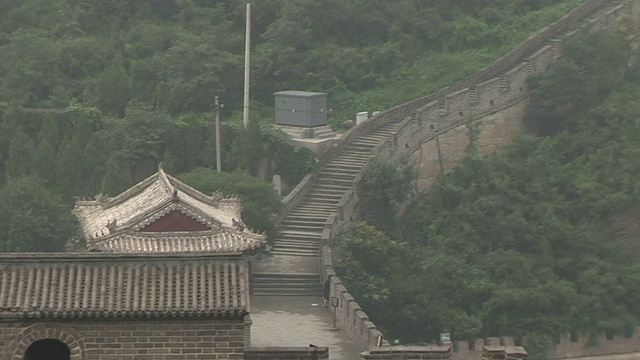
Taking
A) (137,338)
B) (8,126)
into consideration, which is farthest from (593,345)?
(137,338)

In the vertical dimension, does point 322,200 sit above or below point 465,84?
below

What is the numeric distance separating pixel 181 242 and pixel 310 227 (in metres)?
11.8

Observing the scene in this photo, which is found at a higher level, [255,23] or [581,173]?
[255,23]

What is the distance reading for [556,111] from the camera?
68062 millimetres

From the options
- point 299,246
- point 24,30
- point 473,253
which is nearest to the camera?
point 299,246

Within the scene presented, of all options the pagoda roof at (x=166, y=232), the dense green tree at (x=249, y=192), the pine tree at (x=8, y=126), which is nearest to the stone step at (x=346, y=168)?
the dense green tree at (x=249, y=192)

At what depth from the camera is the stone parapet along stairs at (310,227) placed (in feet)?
182

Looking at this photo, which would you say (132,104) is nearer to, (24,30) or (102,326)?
(24,30)

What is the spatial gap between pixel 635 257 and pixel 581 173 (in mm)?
3334

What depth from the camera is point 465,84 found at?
68.6 meters

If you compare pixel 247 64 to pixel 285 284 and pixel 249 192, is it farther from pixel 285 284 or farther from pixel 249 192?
pixel 285 284

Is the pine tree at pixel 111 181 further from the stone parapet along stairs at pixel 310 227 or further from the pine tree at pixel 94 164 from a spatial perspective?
the stone parapet along stairs at pixel 310 227

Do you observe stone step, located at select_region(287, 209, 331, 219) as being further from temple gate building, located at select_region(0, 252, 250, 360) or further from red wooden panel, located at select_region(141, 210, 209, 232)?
temple gate building, located at select_region(0, 252, 250, 360)

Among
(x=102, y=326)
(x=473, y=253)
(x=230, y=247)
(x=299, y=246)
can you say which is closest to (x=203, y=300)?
(x=102, y=326)
